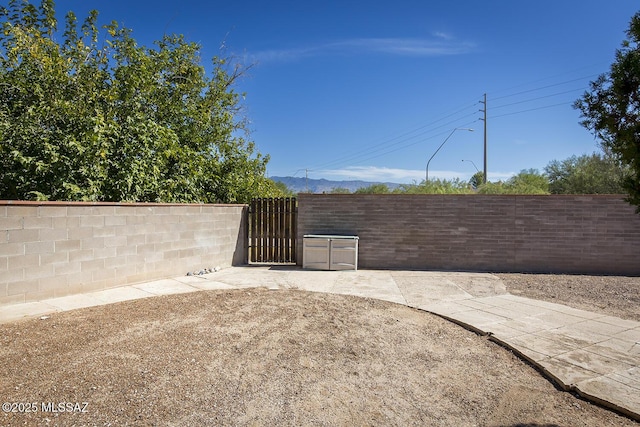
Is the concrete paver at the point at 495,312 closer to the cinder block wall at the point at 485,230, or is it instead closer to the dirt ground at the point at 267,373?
the dirt ground at the point at 267,373

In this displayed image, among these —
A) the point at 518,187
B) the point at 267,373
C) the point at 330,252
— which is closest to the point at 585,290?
the point at 330,252

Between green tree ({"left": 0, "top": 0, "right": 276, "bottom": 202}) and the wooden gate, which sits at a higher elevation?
green tree ({"left": 0, "top": 0, "right": 276, "bottom": 202})

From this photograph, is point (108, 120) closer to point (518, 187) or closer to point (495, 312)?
point (495, 312)

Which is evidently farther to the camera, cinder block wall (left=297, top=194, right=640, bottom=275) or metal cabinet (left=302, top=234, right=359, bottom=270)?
cinder block wall (left=297, top=194, right=640, bottom=275)

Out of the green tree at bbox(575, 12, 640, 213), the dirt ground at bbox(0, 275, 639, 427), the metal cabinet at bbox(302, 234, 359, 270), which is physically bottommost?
the dirt ground at bbox(0, 275, 639, 427)

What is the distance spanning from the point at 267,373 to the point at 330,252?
5.90 meters

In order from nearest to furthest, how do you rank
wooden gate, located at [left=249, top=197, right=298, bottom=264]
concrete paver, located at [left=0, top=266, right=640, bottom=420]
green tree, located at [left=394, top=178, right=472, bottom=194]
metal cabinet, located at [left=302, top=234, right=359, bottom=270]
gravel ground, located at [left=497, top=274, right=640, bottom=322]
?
concrete paver, located at [left=0, top=266, right=640, bottom=420] → gravel ground, located at [left=497, top=274, right=640, bottom=322] → metal cabinet, located at [left=302, top=234, right=359, bottom=270] → wooden gate, located at [left=249, top=197, right=298, bottom=264] → green tree, located at [left=394, top=178, right=472, bottom=194]

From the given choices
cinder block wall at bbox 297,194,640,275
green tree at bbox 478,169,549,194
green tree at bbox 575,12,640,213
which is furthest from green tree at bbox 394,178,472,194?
green tree at bbox 575,12,640,213

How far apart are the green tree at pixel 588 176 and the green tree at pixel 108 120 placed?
1451cm

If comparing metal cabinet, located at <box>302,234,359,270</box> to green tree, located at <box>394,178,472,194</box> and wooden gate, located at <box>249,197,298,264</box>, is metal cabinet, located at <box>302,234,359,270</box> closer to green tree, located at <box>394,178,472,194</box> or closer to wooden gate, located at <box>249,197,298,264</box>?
wooden gate, located at <box>249,197,298,264</box>

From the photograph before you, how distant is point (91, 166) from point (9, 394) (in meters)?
5.66

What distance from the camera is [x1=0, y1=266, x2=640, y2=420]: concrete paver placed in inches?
143

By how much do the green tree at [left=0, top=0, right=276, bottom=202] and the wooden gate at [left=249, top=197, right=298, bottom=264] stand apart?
1496 mm

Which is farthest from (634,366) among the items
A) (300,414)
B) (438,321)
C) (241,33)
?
(241,33)
